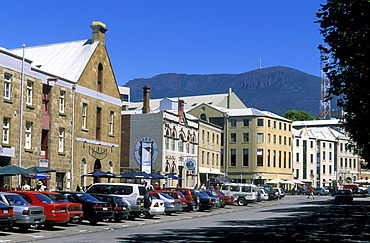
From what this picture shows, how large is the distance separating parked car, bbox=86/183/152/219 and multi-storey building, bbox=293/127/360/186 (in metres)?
85.9

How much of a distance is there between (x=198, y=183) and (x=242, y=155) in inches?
983

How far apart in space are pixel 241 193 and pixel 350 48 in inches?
1301

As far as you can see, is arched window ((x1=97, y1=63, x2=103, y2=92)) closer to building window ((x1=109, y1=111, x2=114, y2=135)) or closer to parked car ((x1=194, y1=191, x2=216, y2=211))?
building window ((x1=109, y1=111, x2=114, y2=135))

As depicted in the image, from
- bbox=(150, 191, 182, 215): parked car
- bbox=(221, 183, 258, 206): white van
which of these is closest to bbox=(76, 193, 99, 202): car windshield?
bbox=(150, 191, 182, 215): parked car

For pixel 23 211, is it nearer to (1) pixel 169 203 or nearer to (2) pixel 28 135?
(1) pixel 169 203

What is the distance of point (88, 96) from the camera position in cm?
5184

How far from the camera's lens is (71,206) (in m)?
25.9

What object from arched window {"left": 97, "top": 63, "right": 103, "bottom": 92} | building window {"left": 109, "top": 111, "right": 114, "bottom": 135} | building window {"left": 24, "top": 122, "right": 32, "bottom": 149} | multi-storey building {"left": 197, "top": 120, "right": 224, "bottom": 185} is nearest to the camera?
building window {"left": 24, "top": 122, "right": 32, "bottom": 149}

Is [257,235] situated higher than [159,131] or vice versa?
[159,131]

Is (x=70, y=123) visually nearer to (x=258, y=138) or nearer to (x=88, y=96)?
(x=88, y=96)

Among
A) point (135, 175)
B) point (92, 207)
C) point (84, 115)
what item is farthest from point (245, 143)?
point (92, 207)

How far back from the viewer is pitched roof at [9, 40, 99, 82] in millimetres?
52219

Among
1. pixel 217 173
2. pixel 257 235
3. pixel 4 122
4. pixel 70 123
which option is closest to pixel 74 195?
pixel 257 235

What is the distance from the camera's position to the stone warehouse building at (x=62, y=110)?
41.6 metres
